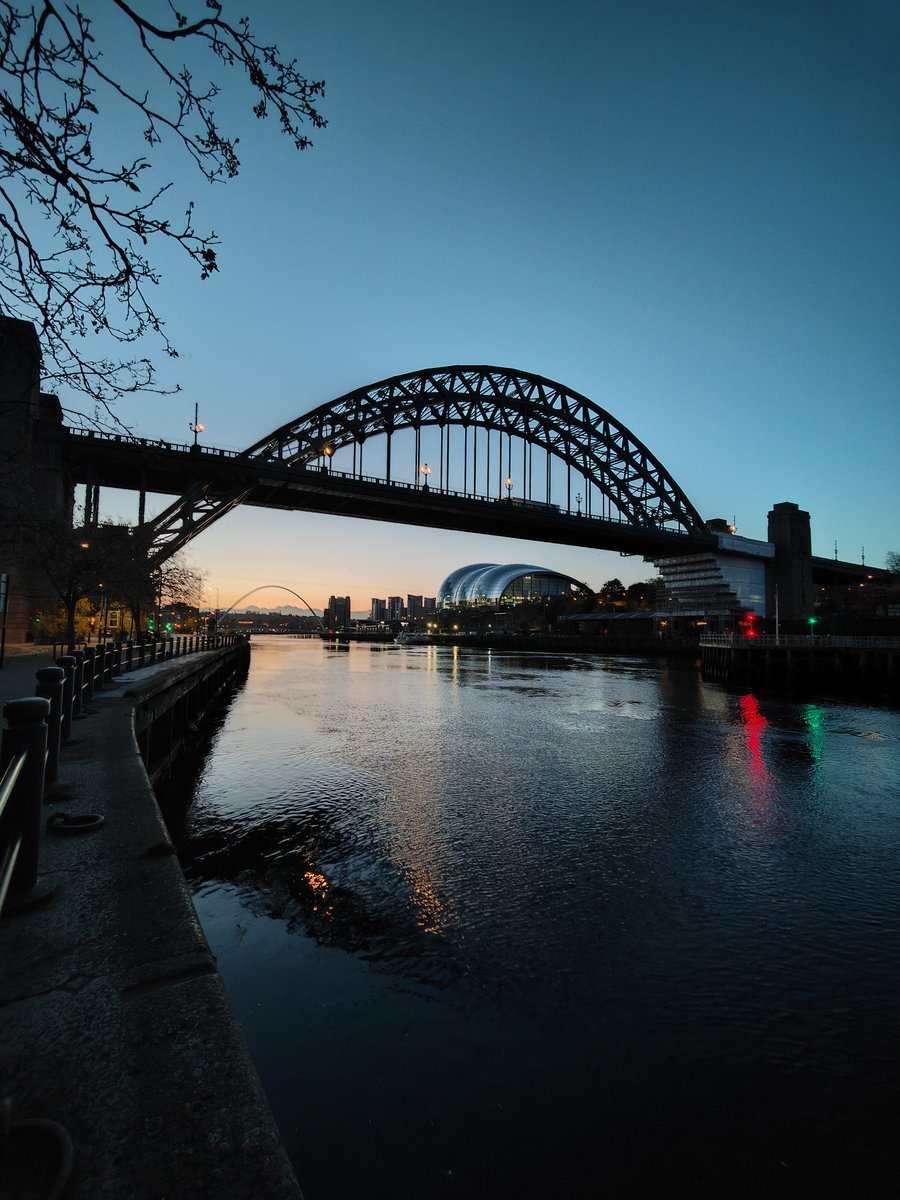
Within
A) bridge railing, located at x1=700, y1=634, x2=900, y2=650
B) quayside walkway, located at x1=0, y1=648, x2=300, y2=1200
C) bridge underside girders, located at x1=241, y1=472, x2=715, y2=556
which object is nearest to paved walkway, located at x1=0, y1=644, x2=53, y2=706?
quayside walkway, located at x1=0, y1=648, x2=300, y2=1200

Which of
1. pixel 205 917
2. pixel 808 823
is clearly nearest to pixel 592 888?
pixel 205 917

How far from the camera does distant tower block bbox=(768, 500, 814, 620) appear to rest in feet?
219

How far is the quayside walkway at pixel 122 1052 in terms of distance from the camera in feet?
5.54

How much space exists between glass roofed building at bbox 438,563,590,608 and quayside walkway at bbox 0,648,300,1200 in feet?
510

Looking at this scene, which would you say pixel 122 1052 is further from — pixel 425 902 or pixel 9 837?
pixel 425 902

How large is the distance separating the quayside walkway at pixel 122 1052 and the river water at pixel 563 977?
1.49 meters

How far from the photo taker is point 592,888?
689 centimetres

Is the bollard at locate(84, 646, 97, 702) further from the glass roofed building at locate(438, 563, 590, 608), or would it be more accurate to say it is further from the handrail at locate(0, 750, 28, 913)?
the glass roofed building at locate(438, 563, 590, 608)

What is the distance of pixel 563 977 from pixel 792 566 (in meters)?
71.6

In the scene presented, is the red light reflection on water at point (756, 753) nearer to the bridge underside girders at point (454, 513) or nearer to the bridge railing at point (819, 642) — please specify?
the bridge railing at point (819, 642)

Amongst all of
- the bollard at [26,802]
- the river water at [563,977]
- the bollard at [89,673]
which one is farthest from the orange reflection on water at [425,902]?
the bollard at [89,673]

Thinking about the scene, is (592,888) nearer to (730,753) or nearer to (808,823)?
(808,823)

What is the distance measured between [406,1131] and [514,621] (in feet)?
447

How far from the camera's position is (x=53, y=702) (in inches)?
232
